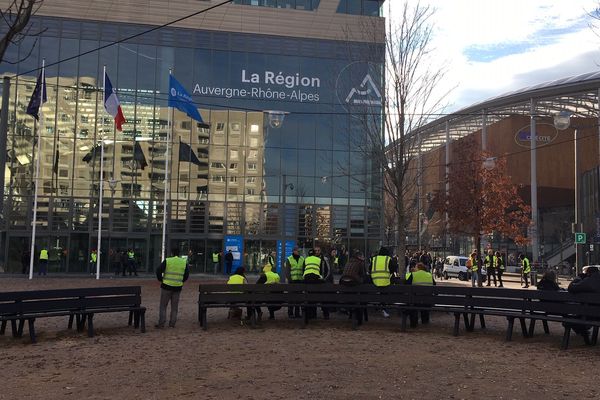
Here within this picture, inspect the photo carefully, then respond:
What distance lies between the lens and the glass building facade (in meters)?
35.3

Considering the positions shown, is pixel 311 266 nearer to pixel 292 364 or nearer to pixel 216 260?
pixel 292 364

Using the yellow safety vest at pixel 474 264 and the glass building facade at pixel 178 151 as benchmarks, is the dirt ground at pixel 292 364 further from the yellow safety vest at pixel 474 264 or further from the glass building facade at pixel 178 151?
the glass building facade at pixel 178 151

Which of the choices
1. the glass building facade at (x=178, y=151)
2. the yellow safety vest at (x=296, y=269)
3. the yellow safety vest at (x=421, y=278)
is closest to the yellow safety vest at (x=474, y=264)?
the glass building facade at (x=178, y=151)

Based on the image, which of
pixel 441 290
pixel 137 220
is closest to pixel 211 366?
pixel 441 290

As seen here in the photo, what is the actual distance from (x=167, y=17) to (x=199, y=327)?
30.2m

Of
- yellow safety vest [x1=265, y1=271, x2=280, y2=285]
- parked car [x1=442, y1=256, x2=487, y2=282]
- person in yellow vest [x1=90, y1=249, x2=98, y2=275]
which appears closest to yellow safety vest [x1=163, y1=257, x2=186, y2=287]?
yellow safety vest [x1=265, y1=271, x2=280, y2=285]

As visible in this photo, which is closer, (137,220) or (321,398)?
(321,398)

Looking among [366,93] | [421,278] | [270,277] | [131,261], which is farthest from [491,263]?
[131,261]

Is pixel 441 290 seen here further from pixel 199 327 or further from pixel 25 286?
pixel 25 286

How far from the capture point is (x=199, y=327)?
1181 cm

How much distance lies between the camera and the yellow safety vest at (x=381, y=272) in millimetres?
12148

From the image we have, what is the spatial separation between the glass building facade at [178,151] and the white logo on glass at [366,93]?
1425cm

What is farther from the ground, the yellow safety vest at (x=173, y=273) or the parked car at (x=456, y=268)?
the yellow safety vest at (x=173, y=273)

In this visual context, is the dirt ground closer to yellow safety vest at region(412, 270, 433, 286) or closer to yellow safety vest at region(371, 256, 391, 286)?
yellow safety vest at region(371, 256, 391, 286)
